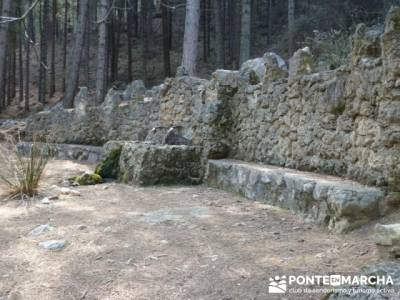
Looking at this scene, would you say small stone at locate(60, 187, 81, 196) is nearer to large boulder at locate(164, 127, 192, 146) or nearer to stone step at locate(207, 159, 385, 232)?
large boulder at locate(164, 127, 192, 146)

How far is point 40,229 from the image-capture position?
3680 millimetres

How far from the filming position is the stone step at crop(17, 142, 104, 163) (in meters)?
8.38

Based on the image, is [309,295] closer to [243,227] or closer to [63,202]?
[243,227]

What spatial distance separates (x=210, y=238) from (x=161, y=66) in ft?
57.2

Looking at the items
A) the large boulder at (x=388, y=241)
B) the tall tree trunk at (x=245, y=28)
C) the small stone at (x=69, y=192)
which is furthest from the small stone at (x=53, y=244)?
the tall tree trunk at (x=245, y=28)

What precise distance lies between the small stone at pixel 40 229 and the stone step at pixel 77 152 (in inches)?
179

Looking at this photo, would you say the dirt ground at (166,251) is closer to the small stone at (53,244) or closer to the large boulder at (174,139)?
the small stone at (53,244)

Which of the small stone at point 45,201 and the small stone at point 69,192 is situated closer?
the small stone at point 45,201

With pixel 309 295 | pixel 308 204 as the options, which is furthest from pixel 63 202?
pixel 309 295

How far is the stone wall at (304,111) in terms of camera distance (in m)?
3.10

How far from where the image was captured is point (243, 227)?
11.5 feet

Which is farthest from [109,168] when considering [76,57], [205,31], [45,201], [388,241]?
[205,31]

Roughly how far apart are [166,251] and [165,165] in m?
2.64

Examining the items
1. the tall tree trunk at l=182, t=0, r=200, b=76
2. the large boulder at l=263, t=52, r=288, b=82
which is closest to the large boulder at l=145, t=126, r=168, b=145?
the large boulder at l=263, t=52, r=288, b=82
